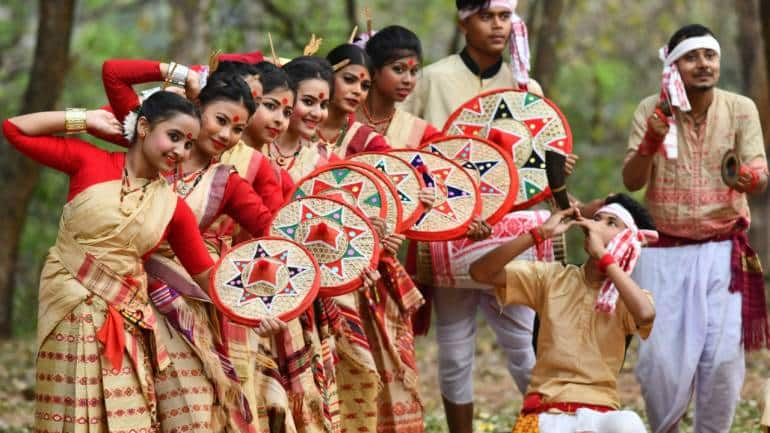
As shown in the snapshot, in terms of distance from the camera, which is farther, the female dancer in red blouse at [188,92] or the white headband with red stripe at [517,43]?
the white headband with red stripe at [517,43]

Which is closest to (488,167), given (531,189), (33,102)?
(531,189)

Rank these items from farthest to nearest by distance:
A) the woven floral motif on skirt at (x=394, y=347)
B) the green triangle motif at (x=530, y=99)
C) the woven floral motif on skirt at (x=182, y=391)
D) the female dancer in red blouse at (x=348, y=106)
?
the green triangle motif at (x=530, y=99), the woven floral motif on skirt at (x=394, y=347), the female dancer in red blouse at (x=348, y=106), the woven floral motif on skirt at (x=182, y=391)

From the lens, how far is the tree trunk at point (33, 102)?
1087 cm

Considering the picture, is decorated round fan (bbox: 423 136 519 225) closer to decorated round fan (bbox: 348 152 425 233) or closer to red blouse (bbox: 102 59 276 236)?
decorated round fan (bbox: 348 152 425 233)

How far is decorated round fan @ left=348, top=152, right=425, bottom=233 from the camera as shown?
6.14 meters

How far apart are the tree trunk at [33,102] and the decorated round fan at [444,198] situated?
5.45 m

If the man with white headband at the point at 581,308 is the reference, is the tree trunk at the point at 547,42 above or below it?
above

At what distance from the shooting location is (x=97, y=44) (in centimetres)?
2188

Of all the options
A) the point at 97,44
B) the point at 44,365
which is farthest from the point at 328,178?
the point at 97,44

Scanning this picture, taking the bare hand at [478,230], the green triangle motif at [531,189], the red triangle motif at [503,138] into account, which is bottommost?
the bare hand at [478,230]

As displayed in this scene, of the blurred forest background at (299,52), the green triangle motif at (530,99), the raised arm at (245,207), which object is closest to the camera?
the raised arm at (245,207)

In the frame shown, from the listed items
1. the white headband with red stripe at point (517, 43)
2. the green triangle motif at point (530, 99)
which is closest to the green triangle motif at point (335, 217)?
the green triangle motif at point (530, 99)

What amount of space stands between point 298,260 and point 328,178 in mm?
748

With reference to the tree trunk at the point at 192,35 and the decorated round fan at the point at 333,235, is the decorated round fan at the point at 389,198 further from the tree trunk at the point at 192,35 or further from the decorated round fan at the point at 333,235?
the tree trunk at the point at 192,35
